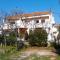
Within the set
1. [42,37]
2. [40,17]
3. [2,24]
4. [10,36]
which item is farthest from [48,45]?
[40,17]

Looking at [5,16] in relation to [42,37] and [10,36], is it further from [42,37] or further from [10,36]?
[42,37]

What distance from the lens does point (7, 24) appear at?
32.1 meters

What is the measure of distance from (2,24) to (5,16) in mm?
2469

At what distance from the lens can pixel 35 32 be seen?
93.4 feet

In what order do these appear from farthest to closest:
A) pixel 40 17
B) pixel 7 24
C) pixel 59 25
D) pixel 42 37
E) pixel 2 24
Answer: pixel 40 17 → pixel 59 25 → pixel 7 24 → pixel 2 24 → pixel 42 37

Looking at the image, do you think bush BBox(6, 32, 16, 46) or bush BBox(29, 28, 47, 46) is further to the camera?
bush BBox(6, 32, 16, 46)

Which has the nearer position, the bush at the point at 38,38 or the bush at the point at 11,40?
the bush at the point at 38,38

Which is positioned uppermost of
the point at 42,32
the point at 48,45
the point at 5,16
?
the point at 5,16

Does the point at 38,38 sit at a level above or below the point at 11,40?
above

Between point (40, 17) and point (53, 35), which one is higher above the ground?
point (40, 17)

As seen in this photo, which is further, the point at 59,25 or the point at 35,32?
the point at 59,25

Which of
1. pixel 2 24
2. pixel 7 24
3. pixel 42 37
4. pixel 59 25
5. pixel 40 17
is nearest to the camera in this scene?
pixel 42 37

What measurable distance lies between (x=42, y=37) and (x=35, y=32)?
1336 millimetres

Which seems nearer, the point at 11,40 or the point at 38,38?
the point at 38,38
